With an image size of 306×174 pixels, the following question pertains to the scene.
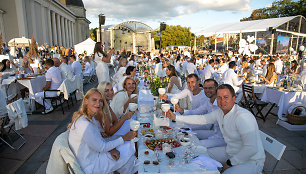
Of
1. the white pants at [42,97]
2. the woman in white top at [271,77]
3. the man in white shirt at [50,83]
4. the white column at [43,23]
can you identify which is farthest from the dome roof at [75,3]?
the woman in white top at [271,77]

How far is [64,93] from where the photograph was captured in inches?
229

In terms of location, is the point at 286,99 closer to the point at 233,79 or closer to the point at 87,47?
the point at 233,79

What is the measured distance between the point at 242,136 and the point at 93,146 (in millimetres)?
1616

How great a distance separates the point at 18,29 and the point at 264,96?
21.2 m

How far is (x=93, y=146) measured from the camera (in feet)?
6.68

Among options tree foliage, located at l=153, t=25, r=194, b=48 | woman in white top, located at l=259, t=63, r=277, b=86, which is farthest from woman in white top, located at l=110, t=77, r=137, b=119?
tree foliage, located at l=153, t=25, r=194, b=48

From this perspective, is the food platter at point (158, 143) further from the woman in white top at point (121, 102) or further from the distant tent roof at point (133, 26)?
the distant tent roof at point (133, 26)

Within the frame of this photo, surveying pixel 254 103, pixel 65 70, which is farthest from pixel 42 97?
pixel 254 103

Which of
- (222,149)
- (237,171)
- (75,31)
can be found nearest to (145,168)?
(237,171)

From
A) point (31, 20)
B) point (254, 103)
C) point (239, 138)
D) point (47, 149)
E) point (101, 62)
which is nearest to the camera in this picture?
point (239, 138)

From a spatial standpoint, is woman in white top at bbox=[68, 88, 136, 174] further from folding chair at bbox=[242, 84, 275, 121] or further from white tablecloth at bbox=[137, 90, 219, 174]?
folding chair at bbox=[242, 84, 275, 121]

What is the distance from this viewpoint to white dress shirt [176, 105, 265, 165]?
2.09 m

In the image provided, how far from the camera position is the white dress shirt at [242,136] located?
209cm

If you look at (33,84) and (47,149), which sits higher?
(33,84)
